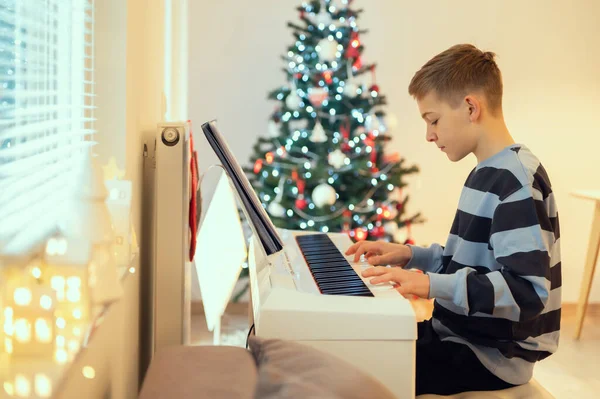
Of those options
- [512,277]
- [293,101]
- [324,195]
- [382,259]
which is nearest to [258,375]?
[512,277]

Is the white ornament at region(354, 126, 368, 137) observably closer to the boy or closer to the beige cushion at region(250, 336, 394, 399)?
the boy

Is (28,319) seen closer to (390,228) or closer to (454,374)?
(454,374)

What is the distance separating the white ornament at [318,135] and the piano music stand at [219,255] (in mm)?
1369

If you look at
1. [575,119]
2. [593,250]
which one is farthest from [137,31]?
[575,119]

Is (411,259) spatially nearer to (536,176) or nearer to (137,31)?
(536,176)

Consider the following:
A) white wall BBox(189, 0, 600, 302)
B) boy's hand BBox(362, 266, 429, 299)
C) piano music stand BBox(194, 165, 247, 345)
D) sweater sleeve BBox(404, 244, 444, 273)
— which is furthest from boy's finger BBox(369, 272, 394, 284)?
white wall BBox(189, 0, 600, 302)

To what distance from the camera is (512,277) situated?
1604 millimetres

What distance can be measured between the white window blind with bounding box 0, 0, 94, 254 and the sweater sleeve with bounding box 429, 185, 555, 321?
2.69 feet

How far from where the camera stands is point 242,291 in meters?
4.31

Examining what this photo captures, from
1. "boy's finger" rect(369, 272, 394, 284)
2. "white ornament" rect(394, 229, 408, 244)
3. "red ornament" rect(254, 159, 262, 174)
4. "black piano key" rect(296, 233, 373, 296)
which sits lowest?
"white ornament" rect(394, 229, 408, 244)

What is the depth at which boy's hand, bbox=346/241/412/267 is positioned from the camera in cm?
198

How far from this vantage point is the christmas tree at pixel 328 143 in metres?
3.95

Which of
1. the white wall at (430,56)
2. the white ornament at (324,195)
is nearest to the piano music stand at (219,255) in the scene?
the white ornament at (324,195)

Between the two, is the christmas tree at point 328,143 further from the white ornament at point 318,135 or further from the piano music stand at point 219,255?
the piano music stand at point 219,255
